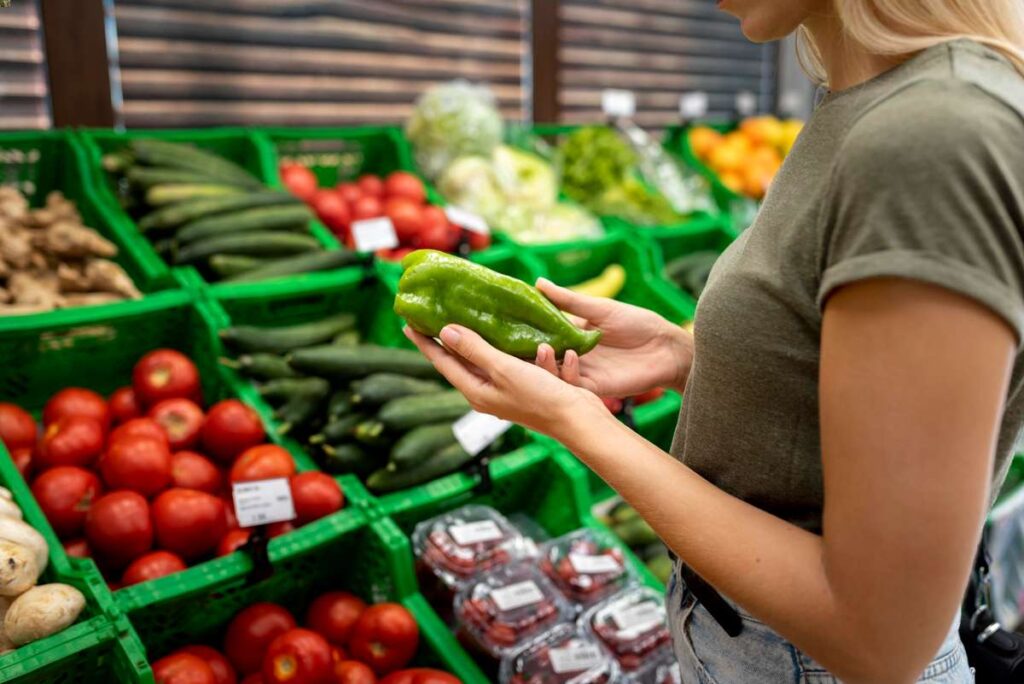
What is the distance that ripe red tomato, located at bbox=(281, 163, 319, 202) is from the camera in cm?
338

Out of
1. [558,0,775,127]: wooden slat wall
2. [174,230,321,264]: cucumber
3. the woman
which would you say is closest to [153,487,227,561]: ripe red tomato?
[174,230,321,264]: cucumber

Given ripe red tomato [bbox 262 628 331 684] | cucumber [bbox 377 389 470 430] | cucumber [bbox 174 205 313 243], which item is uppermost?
cucumber [bbox 174 205 313 243]

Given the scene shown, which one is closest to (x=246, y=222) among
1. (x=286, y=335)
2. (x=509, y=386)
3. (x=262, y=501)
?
(x=286, y=335)

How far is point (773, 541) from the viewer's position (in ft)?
2.86

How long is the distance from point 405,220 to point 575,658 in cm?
195

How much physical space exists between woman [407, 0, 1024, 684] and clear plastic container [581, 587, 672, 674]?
89cm

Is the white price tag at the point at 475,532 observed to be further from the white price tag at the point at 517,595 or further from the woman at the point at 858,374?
the woman at the point at 858,374

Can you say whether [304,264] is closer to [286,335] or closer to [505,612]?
[286,335]

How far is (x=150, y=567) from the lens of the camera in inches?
71.1

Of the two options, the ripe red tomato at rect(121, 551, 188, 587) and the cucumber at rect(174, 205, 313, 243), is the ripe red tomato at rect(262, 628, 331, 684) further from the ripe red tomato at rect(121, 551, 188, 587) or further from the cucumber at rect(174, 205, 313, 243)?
the cucumber at rect(174, 205, 313, 243)

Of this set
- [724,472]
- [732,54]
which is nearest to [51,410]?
[724,472]

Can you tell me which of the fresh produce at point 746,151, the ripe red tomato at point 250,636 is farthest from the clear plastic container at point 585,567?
the fresh produce at point 746,151

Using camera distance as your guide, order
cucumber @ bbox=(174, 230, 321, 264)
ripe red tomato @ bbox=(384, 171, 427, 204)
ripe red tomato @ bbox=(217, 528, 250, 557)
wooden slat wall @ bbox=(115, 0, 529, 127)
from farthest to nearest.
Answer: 1. ripe red tomato @ bbox=(384, 171, 427, 204)
2. wooden slat wall @ bbox=(115, 0, 529, 127)
3. cucumber @ bbox=(174, 230, 321, 264)
4. ripe red tomato @ bbox=(217, 528, 250, 557)

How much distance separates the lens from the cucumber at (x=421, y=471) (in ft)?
7.20
